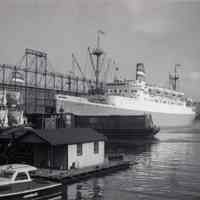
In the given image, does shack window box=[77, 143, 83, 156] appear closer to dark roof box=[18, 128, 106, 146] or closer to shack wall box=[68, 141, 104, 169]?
shack wall box=[68, 141, 104, 169]

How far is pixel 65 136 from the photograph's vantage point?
24.5 m

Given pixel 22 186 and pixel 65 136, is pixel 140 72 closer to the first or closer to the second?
pixel 65 136

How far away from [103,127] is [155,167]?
133 ft

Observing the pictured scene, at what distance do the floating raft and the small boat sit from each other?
10.0 ft

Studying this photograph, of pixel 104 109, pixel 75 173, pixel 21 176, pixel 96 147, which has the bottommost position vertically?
pixel 75 173

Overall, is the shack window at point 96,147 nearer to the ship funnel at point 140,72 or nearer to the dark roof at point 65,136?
the dark roof at point 65,136

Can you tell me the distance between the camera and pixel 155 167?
30.4 metres

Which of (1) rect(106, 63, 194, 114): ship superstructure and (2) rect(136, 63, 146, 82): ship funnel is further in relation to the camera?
(2) rect(136, 63, 146, 82): ship funnel

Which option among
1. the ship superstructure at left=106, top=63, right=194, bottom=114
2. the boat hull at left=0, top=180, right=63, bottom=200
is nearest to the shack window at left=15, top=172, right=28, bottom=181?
the boat hull at left=0, top=180, right=63, bottom=200

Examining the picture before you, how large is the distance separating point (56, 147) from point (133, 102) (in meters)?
69.3

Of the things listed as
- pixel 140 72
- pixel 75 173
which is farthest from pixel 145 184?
pixel 140 72

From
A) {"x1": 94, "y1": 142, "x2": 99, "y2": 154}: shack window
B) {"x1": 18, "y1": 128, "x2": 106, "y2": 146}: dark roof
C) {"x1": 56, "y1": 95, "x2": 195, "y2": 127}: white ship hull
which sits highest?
{"x1": 56, "y1": 95, "x2": 195, "y2": 127}: white ship hull

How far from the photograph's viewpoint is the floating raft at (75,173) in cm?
2169

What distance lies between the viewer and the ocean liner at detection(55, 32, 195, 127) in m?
82.4
